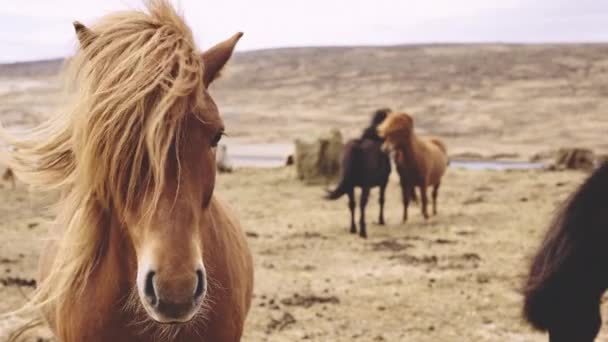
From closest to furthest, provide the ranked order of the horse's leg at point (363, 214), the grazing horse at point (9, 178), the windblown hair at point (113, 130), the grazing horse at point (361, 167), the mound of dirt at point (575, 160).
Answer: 1. the windblown hair at point (113, 130)
2. the horse's leg at point (363, 214)
3. the grazing horse at point (361, 167)
4. the grazing horse at point (9, 178)
5. the mound of dirt at point (575, 160)

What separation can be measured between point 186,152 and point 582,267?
1.74 metres

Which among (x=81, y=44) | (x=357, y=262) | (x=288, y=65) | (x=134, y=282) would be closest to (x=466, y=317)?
(x=357, y=262)

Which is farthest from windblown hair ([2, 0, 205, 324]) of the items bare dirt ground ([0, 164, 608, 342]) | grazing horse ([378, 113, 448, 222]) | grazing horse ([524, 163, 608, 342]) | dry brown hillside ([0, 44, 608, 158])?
dry brown hillside ([0, 44, 608, 158])

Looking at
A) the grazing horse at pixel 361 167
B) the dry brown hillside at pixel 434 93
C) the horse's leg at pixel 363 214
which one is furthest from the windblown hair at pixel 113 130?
the dry brown hillside at pixel 434 93

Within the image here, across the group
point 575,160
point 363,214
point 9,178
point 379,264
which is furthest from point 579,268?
point 575,160

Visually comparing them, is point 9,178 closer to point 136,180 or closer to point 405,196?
point 405,196

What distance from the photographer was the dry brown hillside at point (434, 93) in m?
30.6

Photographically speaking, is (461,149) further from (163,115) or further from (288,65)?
(288,65)

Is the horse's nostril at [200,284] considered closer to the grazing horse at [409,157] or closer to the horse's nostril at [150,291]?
the horse's nostril at [150,291]

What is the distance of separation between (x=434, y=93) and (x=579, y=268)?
41390 mm

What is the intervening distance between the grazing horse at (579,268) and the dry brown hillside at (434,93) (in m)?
21.5

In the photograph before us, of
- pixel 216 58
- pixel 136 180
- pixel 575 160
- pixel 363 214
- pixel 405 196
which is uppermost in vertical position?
pixel 216 58

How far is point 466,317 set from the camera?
4.79 m

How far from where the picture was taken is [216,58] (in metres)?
1.85
